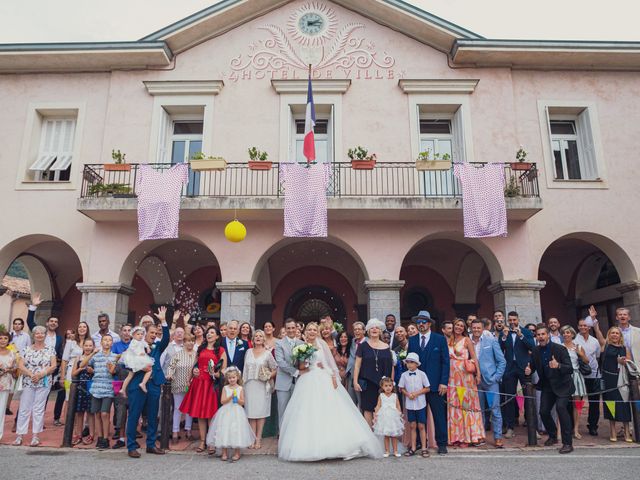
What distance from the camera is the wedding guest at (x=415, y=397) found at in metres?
6.55

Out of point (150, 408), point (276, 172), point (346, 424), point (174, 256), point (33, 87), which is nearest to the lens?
point (346, 424)

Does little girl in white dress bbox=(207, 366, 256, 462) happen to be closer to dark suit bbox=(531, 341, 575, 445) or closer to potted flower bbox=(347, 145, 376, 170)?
dark suit bbox=(531, 341, 575, 445)

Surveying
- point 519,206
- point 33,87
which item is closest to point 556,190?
point 519,206

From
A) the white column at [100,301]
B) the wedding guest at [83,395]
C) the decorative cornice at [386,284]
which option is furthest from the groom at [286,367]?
the white column at [100,301]

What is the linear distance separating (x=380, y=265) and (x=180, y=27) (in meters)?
7.82

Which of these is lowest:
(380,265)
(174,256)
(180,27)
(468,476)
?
(468,476)

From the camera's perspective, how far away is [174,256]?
14898 mm

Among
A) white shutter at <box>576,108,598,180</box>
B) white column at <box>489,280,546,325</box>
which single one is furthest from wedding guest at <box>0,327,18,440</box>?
white shutter at <box>576,108,598,180</box>

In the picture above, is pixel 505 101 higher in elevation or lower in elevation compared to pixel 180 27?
lower

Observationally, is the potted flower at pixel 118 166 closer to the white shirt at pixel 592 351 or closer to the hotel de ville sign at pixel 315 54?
the hotel de ville sign at pixel 315 54

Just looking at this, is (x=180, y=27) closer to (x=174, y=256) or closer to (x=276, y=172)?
(x=276, y=172)

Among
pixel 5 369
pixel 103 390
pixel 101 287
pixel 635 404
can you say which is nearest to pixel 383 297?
pixel 635 404

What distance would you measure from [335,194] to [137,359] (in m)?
6.16

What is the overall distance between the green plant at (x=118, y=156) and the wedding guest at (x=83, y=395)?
17.0 ft
